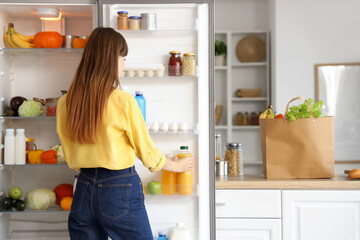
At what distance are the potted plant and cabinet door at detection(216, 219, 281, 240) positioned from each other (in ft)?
10.0

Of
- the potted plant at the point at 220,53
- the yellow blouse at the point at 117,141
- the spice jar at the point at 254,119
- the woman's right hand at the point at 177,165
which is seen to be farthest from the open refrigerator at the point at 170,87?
the spice jar at the point at 254,119

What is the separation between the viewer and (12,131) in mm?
2670

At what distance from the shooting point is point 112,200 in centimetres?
184

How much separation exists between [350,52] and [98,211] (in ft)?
12.9

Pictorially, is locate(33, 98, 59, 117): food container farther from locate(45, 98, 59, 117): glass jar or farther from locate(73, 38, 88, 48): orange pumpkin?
locate(73, 38, 88, 48): orange pumpkin

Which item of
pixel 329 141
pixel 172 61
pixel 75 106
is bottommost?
pixel 329 141

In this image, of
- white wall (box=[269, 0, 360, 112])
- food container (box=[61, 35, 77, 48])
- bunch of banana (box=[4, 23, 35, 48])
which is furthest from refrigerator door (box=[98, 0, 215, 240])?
white wall (box=[269, 0, 360, 112])

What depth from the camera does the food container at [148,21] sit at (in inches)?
102

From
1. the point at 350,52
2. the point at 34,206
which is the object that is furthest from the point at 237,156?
the point at 350,52

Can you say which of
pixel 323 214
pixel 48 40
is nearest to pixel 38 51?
pixel 48 40

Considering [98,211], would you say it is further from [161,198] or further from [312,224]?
[312,224]

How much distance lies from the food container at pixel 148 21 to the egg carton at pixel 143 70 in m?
0.20

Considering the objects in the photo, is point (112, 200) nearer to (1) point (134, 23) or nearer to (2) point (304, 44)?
(1) point (134, 23)

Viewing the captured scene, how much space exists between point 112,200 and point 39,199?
3.17 feet
